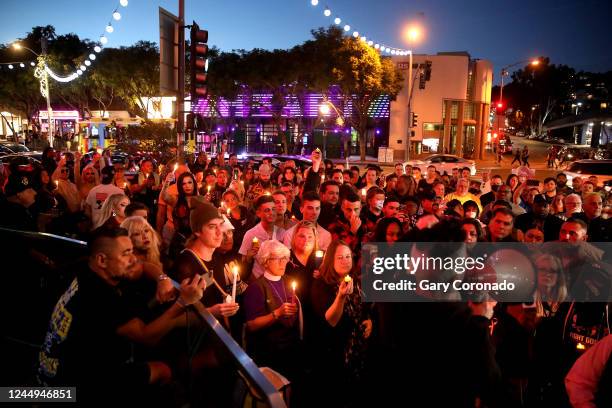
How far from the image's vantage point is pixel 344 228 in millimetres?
6078

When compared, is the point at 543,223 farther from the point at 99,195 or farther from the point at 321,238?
the point at 99,195

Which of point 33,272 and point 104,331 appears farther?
point 33,272

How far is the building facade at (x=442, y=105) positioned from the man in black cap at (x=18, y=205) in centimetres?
3589

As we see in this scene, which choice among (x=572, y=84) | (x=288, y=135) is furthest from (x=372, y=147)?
(x=572, y=84)

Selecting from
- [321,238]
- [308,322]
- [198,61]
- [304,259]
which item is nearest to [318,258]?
[304,259]

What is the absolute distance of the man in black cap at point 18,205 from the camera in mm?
5621

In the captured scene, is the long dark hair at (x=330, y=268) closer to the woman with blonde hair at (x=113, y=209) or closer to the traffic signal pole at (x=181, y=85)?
the woman with blonde hair at (x=113, y=209)

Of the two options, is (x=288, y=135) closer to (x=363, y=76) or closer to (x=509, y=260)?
(x=363, y=76)

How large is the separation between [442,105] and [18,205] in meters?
40.1

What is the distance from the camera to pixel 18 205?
5824mm

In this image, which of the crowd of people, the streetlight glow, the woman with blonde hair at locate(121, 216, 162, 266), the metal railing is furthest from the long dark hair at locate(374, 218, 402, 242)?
the streetlight glow

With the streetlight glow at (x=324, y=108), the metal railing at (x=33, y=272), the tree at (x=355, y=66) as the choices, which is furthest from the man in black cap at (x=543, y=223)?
the streetlight glow at (x=324, y=108)

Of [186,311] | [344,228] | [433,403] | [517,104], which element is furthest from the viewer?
[517,104]

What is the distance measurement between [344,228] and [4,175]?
8108 mm
